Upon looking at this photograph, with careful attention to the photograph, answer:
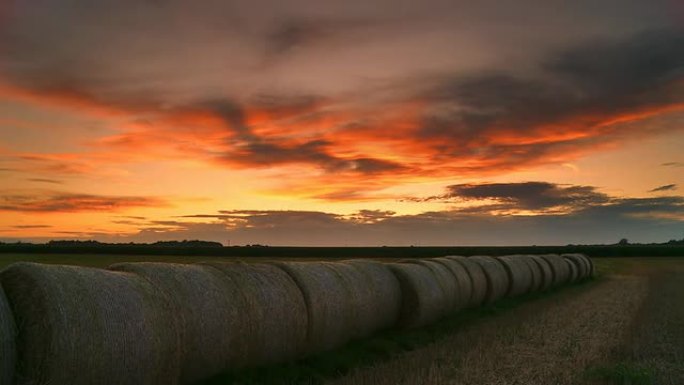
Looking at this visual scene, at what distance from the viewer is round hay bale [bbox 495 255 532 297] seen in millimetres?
23969

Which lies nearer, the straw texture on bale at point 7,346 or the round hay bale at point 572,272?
the straw texture on bale at point 7,346

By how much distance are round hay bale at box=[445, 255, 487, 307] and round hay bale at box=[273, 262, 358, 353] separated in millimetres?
7793

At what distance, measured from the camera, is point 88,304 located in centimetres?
690

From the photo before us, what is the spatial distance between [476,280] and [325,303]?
961cm

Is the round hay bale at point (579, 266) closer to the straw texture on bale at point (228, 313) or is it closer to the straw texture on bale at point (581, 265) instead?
the straw texture on bale at point (581, 265)

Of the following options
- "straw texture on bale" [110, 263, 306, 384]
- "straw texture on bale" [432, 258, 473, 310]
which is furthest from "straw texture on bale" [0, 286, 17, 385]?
"straw texture on bale" [432, 258, 473, 310]

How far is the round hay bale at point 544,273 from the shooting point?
2895cm

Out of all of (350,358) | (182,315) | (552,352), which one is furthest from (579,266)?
(182,315)

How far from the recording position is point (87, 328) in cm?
674

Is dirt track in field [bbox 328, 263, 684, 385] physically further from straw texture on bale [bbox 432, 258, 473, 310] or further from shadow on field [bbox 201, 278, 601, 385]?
straw texture on bale [bbox 432, 258, 473, 310]

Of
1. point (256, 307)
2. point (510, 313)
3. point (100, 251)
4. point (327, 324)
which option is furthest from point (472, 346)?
point (100, 251)

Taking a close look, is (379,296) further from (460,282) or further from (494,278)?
(494,278)

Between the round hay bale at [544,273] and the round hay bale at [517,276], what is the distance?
226 cm

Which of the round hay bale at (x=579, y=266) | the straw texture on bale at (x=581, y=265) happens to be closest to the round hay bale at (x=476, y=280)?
the round hay bale at (x=579, y=266)
